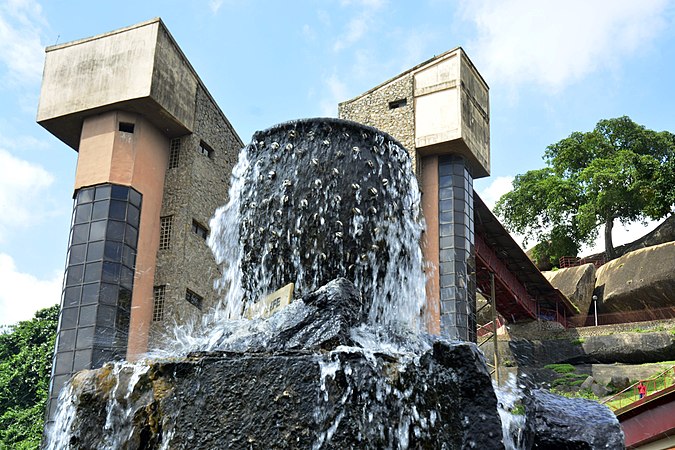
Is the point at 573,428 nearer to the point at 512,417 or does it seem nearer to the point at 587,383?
the point at 512,417

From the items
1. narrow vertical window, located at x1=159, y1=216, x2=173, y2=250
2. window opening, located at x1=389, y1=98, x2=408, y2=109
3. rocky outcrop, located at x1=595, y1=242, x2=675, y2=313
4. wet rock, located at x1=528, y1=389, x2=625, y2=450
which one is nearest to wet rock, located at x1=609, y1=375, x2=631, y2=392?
rocky outcrop, located at x1=595, y1=242, x2=675, y2=313

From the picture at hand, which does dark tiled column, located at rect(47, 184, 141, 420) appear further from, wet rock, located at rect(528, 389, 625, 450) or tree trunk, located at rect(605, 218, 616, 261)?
tree trunk, located at rect(605, 218, 616, 261)

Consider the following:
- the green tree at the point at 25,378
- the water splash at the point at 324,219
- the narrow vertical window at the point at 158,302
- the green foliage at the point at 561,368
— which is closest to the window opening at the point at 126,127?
the narrow vertical window at the point at 158,302

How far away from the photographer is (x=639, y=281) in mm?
37062

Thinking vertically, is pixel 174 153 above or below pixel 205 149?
below

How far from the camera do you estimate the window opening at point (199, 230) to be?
2875 cm

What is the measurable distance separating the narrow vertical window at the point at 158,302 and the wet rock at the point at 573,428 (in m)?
21.7

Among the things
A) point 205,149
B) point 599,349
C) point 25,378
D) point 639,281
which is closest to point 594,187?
point 639,281

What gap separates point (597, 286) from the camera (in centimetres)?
3959

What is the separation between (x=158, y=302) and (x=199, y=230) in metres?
3.32

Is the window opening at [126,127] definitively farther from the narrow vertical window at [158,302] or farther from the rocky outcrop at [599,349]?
the rocky outcrop at [599,349]

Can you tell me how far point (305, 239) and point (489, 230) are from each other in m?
28.9

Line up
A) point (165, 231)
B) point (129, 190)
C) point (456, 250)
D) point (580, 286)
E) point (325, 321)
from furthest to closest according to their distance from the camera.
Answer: point (580, 286)
point (456, 250)
point (165, 231)
point (129, 190)
point (325, 321)

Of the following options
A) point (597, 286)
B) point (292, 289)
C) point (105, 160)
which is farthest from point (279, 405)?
point (597, 286)
